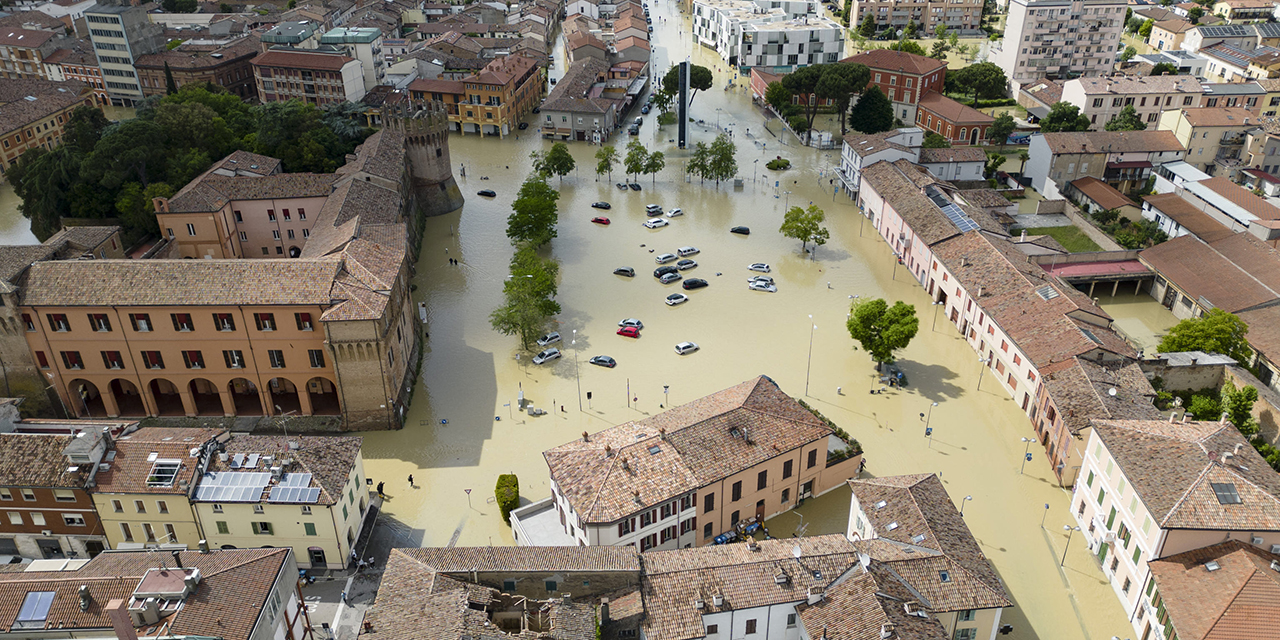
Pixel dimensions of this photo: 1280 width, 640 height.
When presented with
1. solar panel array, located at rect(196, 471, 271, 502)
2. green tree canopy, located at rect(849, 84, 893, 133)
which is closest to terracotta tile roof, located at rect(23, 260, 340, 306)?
solar panel array, located at rect(196, 471, 271, 502)

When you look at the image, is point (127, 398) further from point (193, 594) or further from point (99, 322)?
point (193, 594)

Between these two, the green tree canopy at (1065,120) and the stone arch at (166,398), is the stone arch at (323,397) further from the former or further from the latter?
the green tree canopy at (1065,120)

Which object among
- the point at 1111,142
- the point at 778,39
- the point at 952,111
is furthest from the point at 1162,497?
the point at 778,39

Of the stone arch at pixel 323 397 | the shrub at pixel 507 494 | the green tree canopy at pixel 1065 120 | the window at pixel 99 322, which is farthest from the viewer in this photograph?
the green tree canopy at pixel 1065 120

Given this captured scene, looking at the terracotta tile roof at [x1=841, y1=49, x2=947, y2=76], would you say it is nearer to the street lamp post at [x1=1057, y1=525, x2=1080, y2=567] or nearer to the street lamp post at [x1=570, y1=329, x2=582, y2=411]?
the street lamp post at [x1=570, y1=329, x2=582, y2=411]

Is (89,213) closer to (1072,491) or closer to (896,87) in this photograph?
(1072,491)

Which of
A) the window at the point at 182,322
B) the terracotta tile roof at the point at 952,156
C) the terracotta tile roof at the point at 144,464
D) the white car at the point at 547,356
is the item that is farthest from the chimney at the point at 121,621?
the terracotta tile roof at the point at 952,156
